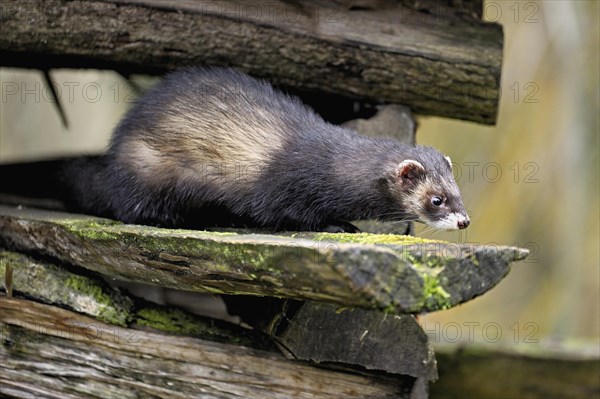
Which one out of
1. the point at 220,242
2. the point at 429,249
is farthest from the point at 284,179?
the point at 429,249

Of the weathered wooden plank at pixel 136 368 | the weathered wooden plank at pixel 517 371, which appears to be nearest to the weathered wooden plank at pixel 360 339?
the weathered wooden plank at pixel 136 368

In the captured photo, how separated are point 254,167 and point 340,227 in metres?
0.67

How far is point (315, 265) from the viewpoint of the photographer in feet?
11.2

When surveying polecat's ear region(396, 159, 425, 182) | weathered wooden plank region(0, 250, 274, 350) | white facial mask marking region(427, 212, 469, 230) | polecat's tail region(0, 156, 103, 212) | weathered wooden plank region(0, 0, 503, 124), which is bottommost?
weathered wooden plank region(0, 250, 274, 350)

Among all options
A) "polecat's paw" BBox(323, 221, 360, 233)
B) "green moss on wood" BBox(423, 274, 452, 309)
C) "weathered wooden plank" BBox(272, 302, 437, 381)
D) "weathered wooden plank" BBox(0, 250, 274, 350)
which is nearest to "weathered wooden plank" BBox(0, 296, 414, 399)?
"weathered wooden plank" BBox(0, 250, 274, 350)

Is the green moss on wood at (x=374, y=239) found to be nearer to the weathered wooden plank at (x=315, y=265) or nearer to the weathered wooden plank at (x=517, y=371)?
the weathered wooden plank at (x=315, y=265)

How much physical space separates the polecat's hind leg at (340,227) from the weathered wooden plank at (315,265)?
2.35 ft

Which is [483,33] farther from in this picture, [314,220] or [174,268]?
[174,268]

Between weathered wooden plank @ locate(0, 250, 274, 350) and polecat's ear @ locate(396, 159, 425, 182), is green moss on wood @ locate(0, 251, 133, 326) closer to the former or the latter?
weathered wooden plank @ locate(0, 250, 274, 350)

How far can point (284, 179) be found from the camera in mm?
5406

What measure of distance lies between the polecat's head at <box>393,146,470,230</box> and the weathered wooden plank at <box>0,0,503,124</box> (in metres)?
0.95

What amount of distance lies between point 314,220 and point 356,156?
0.48 metres

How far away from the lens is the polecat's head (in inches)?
207

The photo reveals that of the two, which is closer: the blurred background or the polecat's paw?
the polecat's paw
